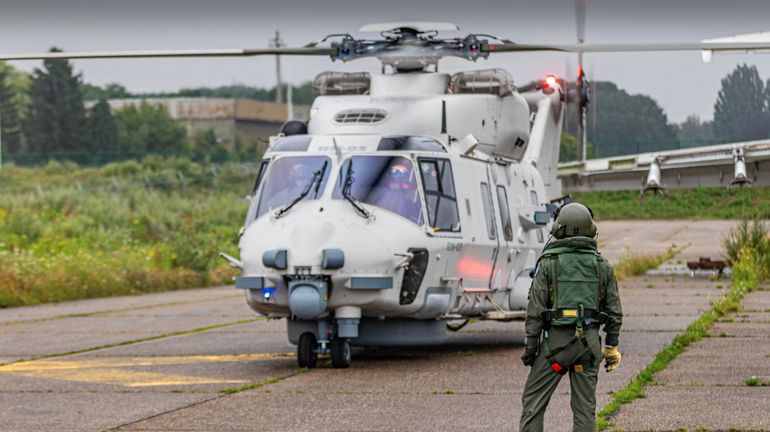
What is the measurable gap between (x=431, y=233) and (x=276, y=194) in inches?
68.0

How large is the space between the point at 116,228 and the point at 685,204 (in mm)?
18605

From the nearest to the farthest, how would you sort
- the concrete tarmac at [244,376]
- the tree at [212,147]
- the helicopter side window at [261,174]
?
the concrete tarmac at [244,376]
the helicopter side window at [261,174]
the tree at [212,147]

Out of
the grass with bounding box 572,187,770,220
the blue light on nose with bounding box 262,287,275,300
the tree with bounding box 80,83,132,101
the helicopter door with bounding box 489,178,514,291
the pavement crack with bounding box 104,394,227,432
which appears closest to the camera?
the pavement crack with bounding box 104,394,227,432

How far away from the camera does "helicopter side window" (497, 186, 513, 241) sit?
16.9 m

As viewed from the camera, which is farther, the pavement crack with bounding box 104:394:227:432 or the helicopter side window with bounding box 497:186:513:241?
the helicopter side window with bounding box 497:186:513:241

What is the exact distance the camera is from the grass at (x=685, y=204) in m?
36.5

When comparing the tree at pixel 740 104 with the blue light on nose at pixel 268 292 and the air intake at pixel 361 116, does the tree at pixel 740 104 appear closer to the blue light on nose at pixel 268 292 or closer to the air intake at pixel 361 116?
the air intake at pixel 361 116

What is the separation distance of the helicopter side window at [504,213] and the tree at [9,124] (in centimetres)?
5521

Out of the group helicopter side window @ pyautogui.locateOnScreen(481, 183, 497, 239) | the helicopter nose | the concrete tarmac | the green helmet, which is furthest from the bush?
the green helmet

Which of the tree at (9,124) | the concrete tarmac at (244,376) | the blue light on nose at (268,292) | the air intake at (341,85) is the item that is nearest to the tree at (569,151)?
the concrete tarmac at (244,376)

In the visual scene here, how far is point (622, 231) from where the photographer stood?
190 feet

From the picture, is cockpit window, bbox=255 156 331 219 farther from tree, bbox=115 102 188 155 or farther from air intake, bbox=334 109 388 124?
tree, bbox=115 102 188 155

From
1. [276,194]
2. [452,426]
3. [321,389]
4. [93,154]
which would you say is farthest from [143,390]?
[93,154]

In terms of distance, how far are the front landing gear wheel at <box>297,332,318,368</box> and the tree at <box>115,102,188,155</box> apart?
5075cm
